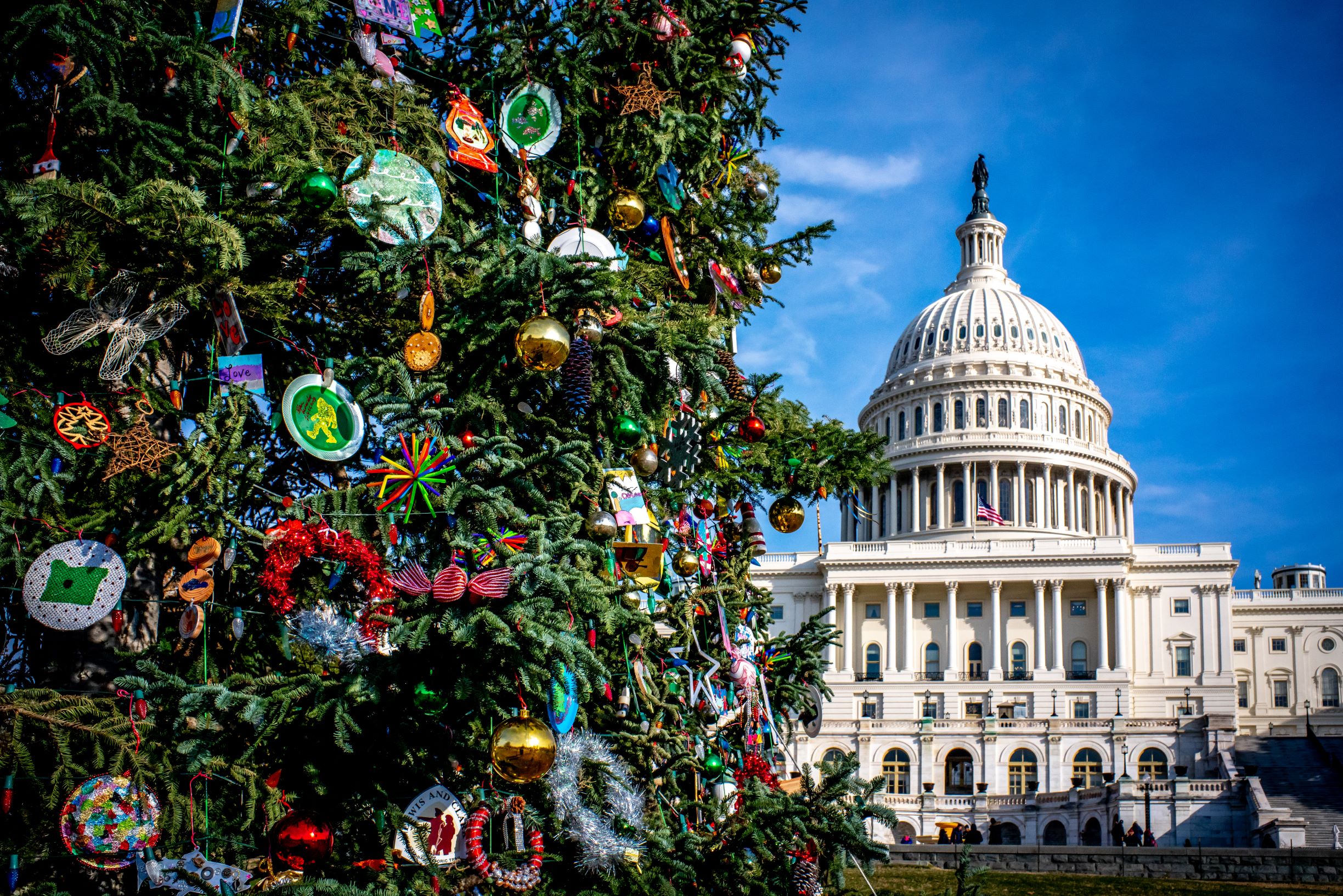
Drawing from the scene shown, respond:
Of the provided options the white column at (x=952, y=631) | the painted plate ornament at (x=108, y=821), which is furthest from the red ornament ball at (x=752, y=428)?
the white column at (x=952, y=631)

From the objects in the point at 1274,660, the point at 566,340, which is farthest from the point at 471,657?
the point at 1274,660

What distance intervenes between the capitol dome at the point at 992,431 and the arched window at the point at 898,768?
20845 mm

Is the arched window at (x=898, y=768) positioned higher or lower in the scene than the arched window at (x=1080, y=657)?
lower

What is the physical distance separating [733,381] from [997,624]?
61.2 m

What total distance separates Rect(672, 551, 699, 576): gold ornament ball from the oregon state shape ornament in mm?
2662

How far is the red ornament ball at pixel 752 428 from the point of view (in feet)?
27.7

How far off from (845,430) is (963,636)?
59.9 meters

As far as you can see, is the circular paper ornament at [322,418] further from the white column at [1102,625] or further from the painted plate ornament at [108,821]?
the white column at [1102,625]

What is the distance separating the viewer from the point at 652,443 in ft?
25.6

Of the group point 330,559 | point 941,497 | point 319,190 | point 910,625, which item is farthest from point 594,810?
point 941,497

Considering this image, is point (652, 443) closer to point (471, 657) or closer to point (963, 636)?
point (471, 657)

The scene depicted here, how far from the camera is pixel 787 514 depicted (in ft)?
31.8

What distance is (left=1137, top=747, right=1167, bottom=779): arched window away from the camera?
51.7m

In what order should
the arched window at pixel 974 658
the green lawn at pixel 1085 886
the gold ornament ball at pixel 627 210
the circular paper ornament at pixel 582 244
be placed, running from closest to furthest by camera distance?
1. the circular paper ornament at pixel 582 244
2. the gold ornament ball at pixel 627 210
3. the green lawn at pixel 1085 886
4. the arched window at pixel 974 658
